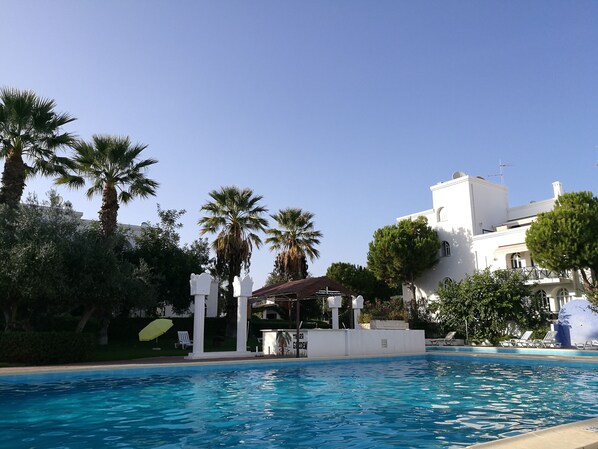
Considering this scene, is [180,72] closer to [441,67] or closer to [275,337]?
[441,67]

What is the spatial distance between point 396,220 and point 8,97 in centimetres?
3168

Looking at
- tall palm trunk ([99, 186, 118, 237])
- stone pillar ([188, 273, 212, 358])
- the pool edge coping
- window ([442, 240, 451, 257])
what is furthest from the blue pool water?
window ([442, 240, 451, 257])

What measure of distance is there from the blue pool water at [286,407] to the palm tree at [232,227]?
1309cm

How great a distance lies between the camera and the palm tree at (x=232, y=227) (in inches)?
1129

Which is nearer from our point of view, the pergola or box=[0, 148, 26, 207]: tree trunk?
box=[0, 148, 26, 207]: tree trunk

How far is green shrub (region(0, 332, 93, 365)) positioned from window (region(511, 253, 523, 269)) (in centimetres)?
3042

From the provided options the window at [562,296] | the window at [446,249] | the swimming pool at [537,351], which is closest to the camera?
the swimming pool at [537,351]

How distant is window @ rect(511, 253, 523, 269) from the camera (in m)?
35.0

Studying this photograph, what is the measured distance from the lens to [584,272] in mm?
30125

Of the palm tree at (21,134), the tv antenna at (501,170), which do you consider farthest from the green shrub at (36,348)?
the tv antenna at (501,170)

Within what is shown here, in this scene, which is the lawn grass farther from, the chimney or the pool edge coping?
the chimney

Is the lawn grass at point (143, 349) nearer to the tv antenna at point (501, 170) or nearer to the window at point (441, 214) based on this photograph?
the window at point (441, 214)

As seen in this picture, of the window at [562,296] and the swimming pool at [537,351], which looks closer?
the swimming pool at [537,351]

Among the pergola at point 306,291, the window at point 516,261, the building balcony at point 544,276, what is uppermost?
the window at point 516,261
